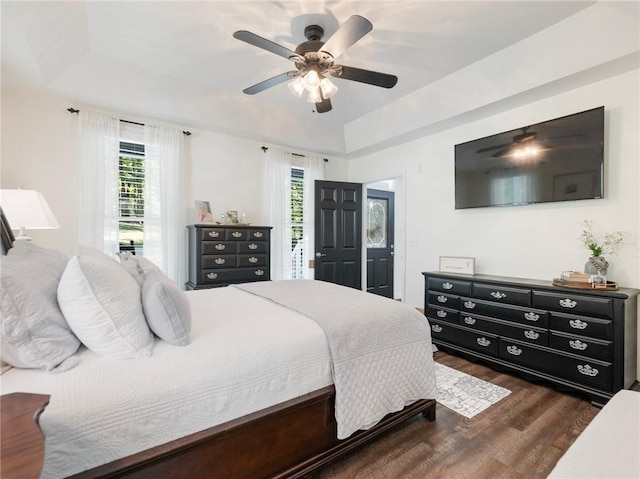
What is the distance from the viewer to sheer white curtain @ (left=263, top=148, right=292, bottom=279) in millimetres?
4449

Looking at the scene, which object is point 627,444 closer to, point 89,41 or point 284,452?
point 284,452

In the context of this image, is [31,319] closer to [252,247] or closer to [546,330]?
[252,247]

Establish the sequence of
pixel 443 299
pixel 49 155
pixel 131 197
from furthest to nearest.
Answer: pixel 131 197
pixel 443 299
pixel 49 155

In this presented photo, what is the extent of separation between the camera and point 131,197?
3521 mm

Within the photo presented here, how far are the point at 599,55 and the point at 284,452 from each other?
3.50 m

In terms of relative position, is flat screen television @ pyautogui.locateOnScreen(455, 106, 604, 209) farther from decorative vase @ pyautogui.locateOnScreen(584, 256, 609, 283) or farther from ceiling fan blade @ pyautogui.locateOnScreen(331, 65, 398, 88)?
ceiling fan blade @ pyautogui.locateOnScreen(331, 65, 398, 88)

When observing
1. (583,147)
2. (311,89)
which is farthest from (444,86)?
(311,89)

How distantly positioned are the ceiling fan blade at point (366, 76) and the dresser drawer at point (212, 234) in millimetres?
2165

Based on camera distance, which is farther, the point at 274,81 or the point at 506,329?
the point at 506,329

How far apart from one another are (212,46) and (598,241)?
12.8 feet

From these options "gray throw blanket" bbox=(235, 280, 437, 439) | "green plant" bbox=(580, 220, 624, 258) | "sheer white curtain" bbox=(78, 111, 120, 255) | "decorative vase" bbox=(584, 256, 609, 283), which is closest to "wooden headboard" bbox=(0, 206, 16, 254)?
"gray throw blanket" bbox=(235, 280, 437, 439)

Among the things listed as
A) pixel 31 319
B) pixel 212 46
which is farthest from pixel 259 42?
pixel 31 319

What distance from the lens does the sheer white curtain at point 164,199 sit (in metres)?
3.60

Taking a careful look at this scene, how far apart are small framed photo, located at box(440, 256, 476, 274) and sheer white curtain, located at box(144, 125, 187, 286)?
3189 millimetres
